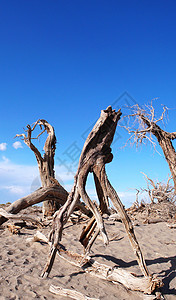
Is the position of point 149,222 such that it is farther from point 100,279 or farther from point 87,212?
point 100,279

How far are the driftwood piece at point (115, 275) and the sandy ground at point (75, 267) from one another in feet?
0.33

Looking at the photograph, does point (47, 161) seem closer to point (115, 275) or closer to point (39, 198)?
point (39, 198)

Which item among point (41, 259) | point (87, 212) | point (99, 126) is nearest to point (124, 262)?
point (41, 259)

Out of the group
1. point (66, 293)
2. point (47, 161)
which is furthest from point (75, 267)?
point (47, 161)

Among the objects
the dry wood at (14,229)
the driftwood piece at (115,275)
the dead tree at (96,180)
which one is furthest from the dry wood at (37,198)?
the dead tree at (96,180)

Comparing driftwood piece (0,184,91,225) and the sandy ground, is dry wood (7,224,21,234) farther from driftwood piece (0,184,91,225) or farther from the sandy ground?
driftwood piece (0,184,91,225)

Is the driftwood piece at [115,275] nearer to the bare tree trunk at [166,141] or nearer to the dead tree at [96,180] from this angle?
the dead tree at [96,180]

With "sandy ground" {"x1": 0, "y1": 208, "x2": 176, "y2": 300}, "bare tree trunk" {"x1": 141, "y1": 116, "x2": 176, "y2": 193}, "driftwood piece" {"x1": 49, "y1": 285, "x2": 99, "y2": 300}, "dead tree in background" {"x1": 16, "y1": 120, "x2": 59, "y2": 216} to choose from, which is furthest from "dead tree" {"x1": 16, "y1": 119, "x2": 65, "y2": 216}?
"driftwood piece" {"x1": 49, "y1": 285, "x2": 99, "y2": 300}

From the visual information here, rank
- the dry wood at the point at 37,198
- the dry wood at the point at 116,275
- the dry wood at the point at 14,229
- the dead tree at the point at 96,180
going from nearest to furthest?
1. the dry wood at the point at 116,275
2. the dead tree at the point at 96,180
3. the dry wood at the point at 14,229
4. the dry wood at the point at 37,198

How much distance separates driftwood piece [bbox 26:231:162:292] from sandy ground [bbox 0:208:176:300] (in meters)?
0.10

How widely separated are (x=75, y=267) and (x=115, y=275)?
1.10m

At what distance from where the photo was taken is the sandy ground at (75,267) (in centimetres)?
366

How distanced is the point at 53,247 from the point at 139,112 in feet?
19.1

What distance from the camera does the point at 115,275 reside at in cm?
390
